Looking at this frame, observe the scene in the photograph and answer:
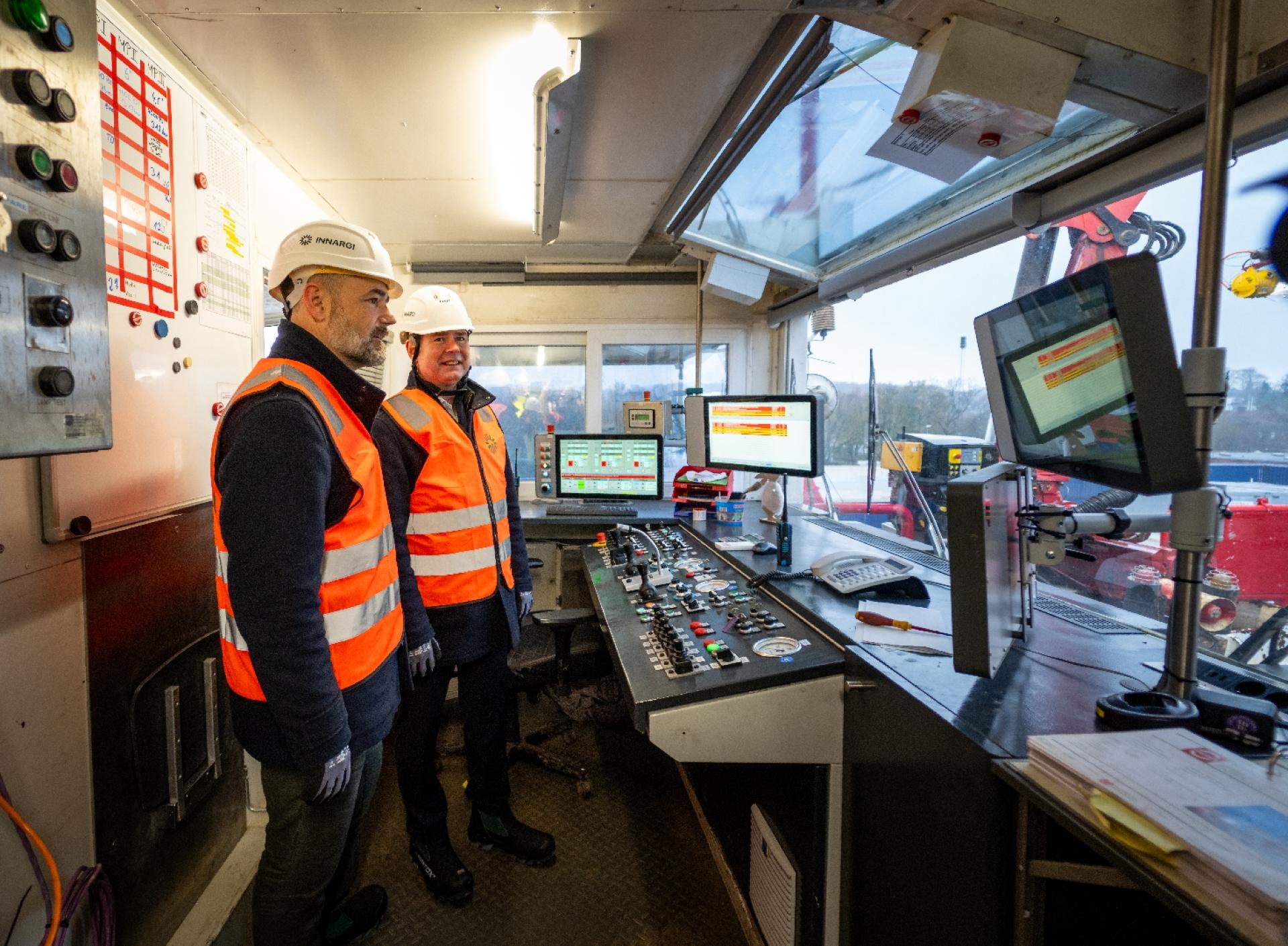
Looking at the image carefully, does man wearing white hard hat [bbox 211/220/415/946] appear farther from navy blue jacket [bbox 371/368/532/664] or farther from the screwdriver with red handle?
the screwdriver with red handle

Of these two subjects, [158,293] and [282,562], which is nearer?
[282,562]

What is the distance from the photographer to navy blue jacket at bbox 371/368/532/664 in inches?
64.7

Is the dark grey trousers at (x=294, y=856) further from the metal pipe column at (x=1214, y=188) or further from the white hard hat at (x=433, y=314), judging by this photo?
the metal pipe column at (x=1214, y=188)

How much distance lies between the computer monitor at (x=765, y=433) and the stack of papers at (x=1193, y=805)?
1440 millimetres

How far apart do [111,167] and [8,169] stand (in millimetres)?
708

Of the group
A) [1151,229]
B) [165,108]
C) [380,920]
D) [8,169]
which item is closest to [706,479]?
[1151,229]

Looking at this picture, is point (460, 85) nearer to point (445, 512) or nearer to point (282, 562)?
point (445, 512)

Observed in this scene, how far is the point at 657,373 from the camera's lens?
12.4 ft

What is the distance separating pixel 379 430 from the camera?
68.9 inches

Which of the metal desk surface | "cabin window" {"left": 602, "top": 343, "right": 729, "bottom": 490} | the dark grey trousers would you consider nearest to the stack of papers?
the metal desk surface

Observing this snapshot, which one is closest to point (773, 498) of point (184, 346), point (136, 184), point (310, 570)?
point (310, 570)

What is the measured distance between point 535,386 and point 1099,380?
324cm

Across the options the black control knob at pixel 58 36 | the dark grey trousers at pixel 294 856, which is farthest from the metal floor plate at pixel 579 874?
the black control knob at pixel 58 36

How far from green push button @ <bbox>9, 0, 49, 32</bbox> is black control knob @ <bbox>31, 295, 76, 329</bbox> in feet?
1.16
